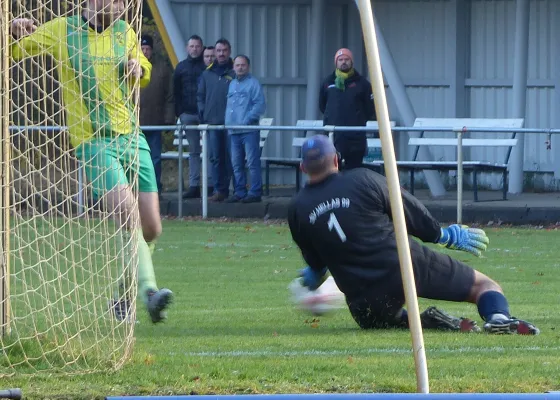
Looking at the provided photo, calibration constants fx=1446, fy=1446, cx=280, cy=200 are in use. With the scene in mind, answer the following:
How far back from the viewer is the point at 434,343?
7930 millimetres

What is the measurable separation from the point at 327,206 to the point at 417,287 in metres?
0.72

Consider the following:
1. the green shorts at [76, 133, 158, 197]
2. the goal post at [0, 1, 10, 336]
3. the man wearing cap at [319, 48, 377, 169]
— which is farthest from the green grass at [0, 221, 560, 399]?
the man wearing cap at [319, 48, 377, 169]

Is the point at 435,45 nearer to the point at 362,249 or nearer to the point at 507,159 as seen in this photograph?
the point at 507,159

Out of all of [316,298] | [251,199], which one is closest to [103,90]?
[316,298]

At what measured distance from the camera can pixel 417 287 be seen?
852 centimetres

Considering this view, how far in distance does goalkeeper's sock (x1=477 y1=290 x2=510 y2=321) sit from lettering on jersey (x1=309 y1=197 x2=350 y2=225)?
100 centimetres

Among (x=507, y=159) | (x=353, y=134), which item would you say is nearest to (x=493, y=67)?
(x=507, y=159)

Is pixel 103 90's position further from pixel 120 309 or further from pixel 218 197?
pixel 218 197

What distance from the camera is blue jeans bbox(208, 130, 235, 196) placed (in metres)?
19.3

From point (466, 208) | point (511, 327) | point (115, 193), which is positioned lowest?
point (466, 208)

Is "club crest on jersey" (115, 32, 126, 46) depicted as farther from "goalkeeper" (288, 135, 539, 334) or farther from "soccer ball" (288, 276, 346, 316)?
"soccer ball" (288, 276, 346, 316)

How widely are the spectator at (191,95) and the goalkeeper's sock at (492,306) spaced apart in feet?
37.2

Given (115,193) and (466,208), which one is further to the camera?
(466,208)

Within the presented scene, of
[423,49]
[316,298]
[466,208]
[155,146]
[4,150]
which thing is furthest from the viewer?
[423,49]
